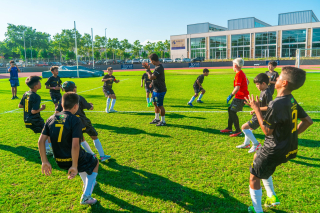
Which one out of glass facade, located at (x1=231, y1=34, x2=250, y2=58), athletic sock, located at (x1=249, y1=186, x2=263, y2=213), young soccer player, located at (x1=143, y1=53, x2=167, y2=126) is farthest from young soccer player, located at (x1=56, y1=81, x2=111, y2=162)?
glass facade, located at (x1=231, y1=34, x2=250, y2=58)

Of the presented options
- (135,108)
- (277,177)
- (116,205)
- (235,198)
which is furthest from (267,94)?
(135,108)

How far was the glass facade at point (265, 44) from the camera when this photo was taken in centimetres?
7044

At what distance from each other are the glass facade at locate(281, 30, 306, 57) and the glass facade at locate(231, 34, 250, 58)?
10.8 metres

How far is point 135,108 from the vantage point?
1018 cm

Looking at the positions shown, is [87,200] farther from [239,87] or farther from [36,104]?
[239,87]

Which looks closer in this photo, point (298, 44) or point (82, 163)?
point (82, 163)

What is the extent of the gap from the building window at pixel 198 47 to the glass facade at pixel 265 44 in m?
18.9

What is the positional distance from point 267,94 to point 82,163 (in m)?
3.72

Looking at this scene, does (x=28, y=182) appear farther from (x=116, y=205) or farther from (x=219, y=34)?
(x=219, y=34)

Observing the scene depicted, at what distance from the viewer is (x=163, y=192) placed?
3535 millimetres

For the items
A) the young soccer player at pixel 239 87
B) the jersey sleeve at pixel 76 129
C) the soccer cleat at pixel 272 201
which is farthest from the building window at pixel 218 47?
the jersey sleeve at pixel 76 129

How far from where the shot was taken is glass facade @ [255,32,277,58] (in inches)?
2773

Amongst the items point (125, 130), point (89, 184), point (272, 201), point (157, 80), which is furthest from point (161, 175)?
point (157, 80)

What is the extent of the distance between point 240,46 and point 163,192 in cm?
8061
